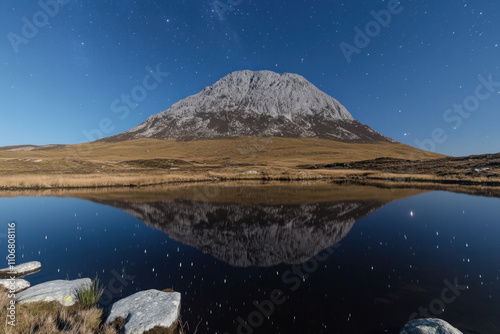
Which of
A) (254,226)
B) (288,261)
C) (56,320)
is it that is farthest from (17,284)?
(254,226)

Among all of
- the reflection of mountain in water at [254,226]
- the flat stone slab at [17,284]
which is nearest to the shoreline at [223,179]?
the reflection of mountain in water at [254,226]

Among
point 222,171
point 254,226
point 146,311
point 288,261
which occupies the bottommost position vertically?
point 288,261

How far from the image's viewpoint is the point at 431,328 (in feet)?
18.5

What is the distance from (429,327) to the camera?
5.69 metres

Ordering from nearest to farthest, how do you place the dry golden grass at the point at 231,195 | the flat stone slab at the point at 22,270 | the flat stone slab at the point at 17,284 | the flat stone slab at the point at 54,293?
1. the flat stone slab at the point at 54,293
2. the flat stone slab at the point at 17,284
3. the flat stone slab at the point at 22,270
4. the dry golden grass at the point at 231,195

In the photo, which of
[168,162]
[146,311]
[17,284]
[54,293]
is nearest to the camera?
[146,311]

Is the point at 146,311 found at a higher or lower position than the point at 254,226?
higher

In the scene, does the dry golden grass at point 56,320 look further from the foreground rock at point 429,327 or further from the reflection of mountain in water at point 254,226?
the foreground rock at point 429,327

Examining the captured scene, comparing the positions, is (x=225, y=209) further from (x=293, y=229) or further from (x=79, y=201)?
(x=79, y=201)

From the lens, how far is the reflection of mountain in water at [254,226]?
12.4m

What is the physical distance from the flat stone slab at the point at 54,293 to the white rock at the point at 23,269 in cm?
286

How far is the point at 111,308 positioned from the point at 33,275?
18.1 feet

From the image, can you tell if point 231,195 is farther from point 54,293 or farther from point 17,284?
point 54,293

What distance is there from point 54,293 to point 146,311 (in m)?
3.19
